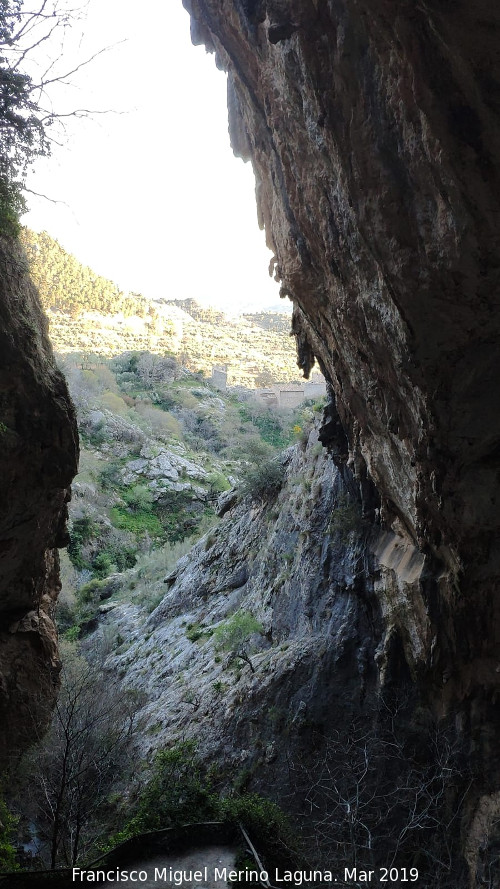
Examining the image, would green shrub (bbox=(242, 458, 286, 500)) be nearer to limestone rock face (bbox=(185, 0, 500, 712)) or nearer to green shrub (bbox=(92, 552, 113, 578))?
limestone rock face (bbox=(185, 0, 500, 712))

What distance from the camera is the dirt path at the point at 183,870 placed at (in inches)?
271

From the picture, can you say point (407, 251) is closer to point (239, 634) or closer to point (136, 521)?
point (239, 634)

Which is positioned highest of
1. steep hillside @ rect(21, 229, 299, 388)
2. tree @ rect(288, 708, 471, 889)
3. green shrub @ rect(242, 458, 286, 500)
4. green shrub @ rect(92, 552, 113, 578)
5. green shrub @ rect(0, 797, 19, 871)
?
steep hillside @ rect(21, 229, 299, 388)

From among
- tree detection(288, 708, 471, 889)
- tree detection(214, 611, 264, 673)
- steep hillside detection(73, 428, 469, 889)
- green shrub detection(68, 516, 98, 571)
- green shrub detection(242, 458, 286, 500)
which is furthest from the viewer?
green shrub detection(68, 516, 98, 571)

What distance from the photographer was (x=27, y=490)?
30.6 feet

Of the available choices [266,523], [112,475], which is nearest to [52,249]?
Result: [112,475]

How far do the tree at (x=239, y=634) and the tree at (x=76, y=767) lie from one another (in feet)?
10.8

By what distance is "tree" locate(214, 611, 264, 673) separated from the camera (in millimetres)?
16625

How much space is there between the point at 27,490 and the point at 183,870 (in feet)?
19.5

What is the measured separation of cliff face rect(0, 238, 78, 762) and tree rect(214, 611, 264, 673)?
586cm

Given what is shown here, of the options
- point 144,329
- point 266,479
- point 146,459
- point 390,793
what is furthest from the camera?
point 144,329

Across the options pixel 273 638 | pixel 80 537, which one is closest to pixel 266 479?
pixel 273 638

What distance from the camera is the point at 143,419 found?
51281mm

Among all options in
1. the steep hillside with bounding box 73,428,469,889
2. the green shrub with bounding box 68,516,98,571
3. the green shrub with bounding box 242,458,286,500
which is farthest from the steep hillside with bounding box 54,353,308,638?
the steep hillside with bounding box 73,428,469,889
